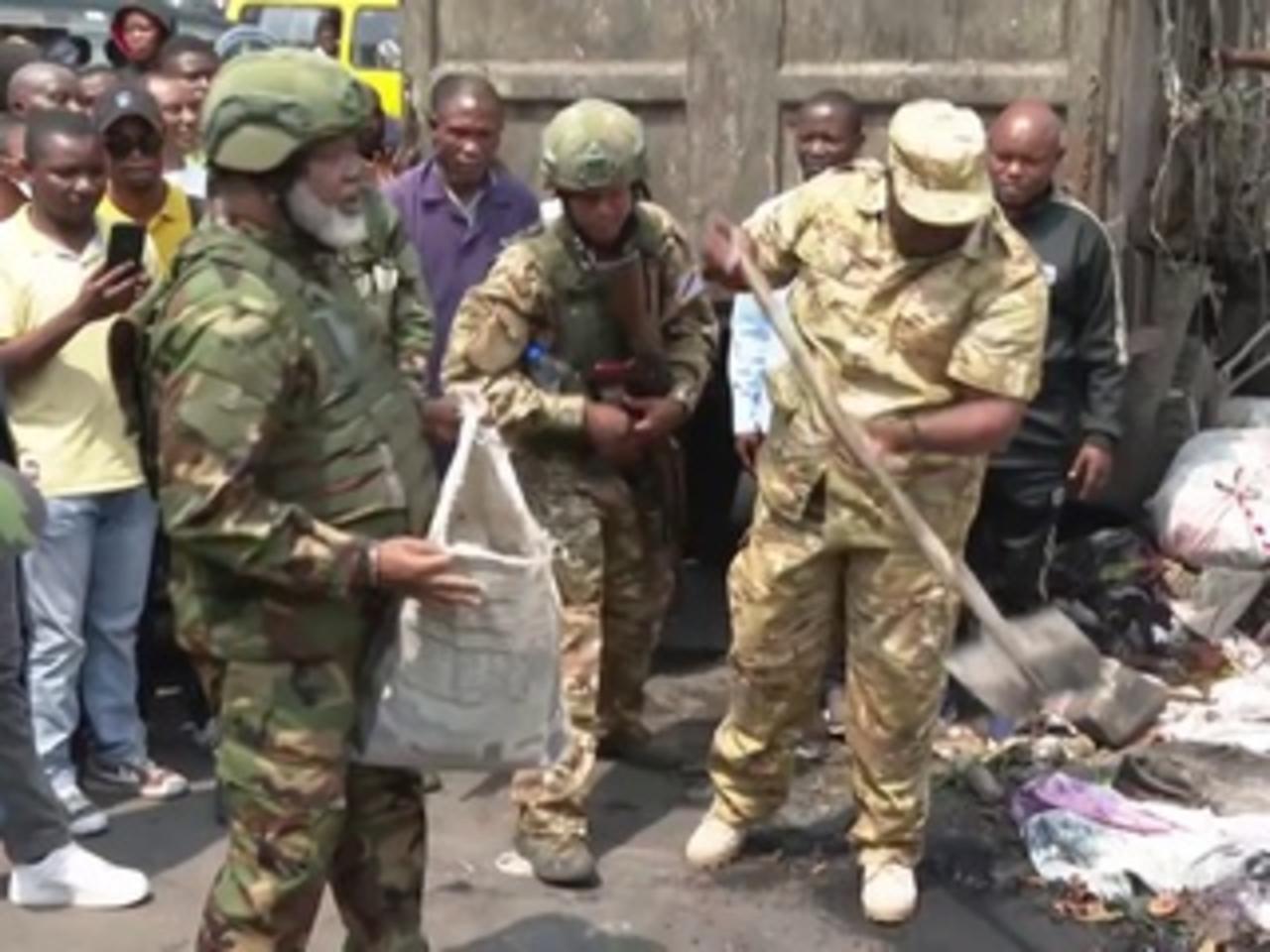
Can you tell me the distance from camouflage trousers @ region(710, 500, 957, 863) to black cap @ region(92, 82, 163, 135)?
189 centimetres

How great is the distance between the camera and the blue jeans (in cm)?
542

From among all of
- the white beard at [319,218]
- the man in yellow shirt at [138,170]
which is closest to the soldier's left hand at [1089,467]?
the man in yellow shirt at [138,170]

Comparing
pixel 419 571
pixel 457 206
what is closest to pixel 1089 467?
pixel 457 206

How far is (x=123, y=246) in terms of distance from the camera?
520 cm

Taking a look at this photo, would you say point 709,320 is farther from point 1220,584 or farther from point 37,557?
point 1220,584

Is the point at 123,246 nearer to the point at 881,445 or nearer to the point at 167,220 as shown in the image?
the point at 167,220

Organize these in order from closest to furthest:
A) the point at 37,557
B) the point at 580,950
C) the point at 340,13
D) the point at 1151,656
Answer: the point at 580,950, the point at 37,557, the point at 1151,656, the point at 340,13

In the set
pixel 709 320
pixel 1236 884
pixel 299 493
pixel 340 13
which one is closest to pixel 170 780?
pixel 709 320

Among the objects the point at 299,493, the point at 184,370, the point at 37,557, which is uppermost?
the point at 184,370

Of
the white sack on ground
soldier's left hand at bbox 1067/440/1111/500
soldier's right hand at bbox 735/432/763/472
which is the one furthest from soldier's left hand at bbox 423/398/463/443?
the white sack on ground

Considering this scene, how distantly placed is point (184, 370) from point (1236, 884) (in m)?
2.73

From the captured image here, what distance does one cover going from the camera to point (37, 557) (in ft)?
17.7

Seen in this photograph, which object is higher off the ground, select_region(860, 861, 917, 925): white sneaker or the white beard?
the white beard

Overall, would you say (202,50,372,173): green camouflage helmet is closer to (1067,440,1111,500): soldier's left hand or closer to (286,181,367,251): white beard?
(286,181,367,251): white beard
